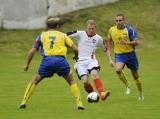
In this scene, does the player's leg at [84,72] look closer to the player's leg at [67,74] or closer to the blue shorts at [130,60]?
the blue shorts at [130,60]

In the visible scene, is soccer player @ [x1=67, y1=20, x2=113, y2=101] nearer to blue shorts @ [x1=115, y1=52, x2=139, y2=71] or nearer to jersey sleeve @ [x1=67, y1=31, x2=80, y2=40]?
jersey sleeve @ [x1=67, y1=31, x2=80, y2=40]

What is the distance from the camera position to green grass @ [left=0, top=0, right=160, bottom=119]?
47.0 ft

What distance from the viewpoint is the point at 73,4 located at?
39844 millimetres

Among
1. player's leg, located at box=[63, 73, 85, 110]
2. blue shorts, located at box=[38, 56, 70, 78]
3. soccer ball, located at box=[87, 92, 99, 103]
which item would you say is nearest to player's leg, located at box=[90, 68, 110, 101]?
soccer ball, located at box=[87, 92, 99, 103]

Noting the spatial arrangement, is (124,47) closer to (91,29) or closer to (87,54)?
(87,54)

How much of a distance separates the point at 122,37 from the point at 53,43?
3.99m

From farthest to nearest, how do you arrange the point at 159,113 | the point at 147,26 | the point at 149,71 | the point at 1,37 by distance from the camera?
the point at 147,26 < the point at 1,37 < the point at 149,71 < the point at 159,113

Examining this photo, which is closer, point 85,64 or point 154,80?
point 85,64

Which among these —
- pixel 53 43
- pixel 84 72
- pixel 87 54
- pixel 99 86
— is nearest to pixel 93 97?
pixel 99 86

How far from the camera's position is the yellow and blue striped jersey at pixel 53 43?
566 inches

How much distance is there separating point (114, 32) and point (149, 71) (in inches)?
363

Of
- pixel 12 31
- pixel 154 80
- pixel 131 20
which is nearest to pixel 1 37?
pixel 12 31

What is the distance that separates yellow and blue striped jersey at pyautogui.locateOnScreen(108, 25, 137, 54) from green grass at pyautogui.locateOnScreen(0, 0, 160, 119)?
4.04ft

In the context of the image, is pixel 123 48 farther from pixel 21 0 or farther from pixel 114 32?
pixel 21 0
